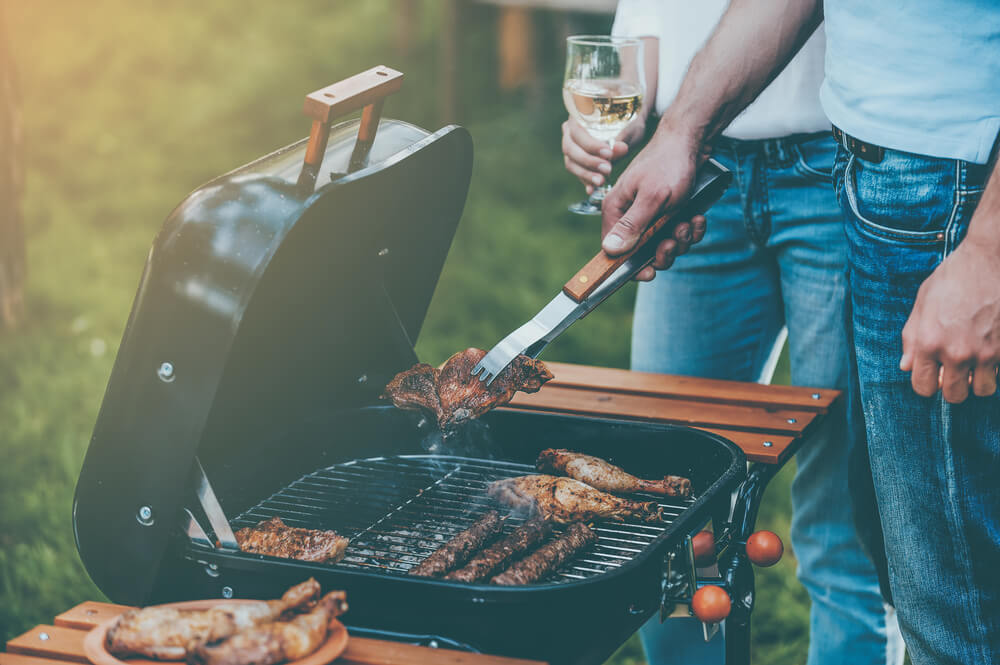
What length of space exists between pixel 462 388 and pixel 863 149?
832 millimetres

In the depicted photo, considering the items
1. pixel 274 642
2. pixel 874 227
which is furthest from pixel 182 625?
pixel 874 227

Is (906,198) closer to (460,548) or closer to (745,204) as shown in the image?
(745,204)

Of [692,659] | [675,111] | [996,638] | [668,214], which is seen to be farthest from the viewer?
[692,659]

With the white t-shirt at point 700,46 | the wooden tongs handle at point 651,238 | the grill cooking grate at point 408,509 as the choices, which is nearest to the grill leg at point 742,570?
the grill cooking grate at point 408,509

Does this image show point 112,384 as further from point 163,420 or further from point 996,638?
point 996,638

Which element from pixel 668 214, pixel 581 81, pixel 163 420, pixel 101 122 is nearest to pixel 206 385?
pixel 163 420

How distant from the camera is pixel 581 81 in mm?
2408

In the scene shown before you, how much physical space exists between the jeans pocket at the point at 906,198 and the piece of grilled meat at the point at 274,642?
105 centimetres

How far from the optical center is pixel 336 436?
7.35 feet

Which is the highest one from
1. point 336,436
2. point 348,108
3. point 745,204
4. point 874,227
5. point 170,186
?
point 348,108

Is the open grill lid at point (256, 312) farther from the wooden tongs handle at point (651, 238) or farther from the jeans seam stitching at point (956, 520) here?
the jeans seam stitching at point (956, 520)

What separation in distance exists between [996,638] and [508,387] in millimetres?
956

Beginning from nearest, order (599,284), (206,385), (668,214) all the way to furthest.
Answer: (206,385)
(599,284)
(668,214)

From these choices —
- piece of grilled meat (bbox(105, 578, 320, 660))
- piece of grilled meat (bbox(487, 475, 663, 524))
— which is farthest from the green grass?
piece of grilled meat (bbox(105, 578, 320, 660))
